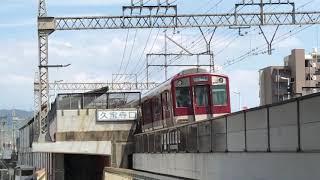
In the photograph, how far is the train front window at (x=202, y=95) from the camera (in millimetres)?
29156

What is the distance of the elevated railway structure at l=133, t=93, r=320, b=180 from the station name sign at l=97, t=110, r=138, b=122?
1676 centimetres

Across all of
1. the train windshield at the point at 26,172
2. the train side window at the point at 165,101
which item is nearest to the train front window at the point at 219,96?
the train side window at the point at 165,101

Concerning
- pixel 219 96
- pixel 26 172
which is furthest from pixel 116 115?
pixel 26 172

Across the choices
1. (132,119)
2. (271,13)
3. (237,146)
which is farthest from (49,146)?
(237,146)

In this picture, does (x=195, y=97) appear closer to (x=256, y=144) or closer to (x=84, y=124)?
(x=84, y=124)

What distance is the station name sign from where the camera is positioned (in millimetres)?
40375

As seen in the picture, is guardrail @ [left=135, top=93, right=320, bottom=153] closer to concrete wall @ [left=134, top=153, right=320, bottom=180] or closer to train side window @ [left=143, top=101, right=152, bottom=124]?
concrete wall @ [left=134, top=153, right=320, bottom=180]

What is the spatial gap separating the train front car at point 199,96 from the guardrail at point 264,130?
21.5 feet

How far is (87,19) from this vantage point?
42.8 metres

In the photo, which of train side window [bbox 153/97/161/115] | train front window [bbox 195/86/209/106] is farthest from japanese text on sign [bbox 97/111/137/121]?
→ train front window [bbox 195/86/209/106]

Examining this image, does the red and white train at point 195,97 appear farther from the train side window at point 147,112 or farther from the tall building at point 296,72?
the tall building at point 296,72

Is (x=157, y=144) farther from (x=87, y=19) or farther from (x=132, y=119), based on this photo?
(x=87, y=19)

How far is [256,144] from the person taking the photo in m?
14.1

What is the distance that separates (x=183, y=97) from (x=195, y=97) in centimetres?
62
